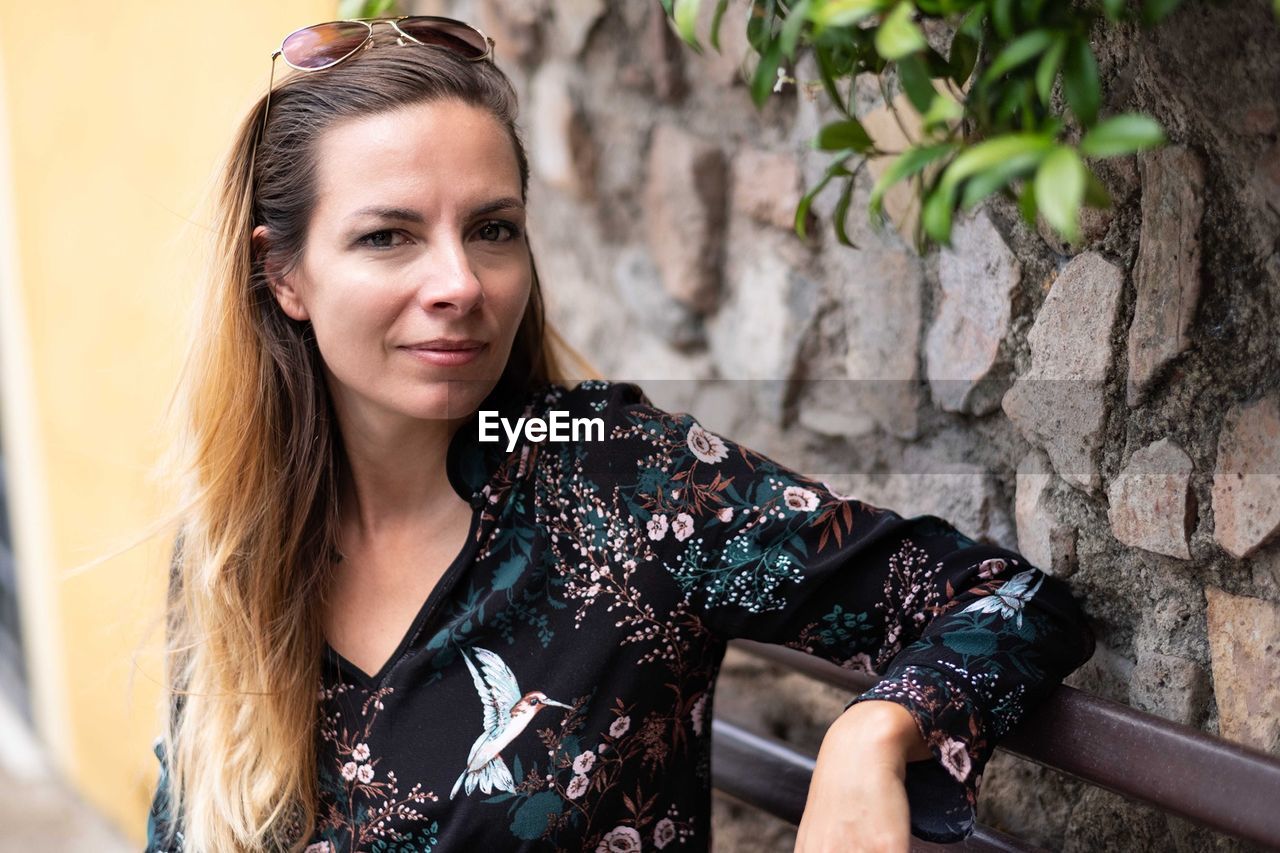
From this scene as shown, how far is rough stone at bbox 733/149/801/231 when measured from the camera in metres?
1.73

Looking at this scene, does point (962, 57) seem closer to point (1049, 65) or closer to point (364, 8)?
point (1049, 65)

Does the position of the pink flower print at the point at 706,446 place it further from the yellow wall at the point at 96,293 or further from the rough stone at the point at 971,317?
the yellow wall at the point at 96,293

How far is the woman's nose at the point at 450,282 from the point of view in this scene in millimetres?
1365

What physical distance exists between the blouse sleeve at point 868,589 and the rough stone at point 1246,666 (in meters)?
0.12

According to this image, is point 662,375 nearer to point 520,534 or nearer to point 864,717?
point 520,534

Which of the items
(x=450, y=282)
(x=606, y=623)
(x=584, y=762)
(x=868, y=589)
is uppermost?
(x=450, y=282)

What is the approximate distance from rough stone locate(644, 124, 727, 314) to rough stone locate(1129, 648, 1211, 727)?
84 cm

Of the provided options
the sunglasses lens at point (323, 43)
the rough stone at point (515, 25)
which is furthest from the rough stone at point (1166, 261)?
the rough stone at point (515, 25)

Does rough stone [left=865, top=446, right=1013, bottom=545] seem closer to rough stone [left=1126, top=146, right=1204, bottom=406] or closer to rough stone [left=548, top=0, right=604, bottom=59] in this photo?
rough stone [left=1126, top=146, right=1204, bottom=406]

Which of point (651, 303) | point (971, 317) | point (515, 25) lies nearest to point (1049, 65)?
point (971, 317)

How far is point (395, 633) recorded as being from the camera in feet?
5.04

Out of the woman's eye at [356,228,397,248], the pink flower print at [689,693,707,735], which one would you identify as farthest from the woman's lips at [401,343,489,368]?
the pink flower print at [689,693,707,735]

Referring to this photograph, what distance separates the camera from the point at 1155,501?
126 centimetres

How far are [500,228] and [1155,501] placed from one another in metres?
0.76
